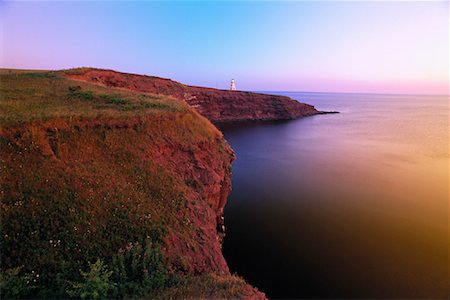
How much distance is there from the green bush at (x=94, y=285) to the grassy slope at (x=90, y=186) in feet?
2.27

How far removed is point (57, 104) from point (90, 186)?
6.82 metres

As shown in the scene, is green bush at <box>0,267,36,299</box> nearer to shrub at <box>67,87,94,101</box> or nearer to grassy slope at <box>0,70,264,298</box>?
grassy slope at <box>0,70,264,298</box>

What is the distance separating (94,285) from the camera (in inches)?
217

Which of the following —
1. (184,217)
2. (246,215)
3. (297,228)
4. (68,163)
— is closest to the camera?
(68,163)

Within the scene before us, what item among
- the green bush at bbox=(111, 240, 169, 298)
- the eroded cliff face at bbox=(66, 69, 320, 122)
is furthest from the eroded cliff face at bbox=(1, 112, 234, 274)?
the eroded cliff face at bbox=(66, 69, 320, 122)

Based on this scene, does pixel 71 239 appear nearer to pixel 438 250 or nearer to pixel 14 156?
pixel 14 156

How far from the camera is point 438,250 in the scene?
13633 millimetres

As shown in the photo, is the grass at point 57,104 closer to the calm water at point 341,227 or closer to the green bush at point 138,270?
the green bush at point 138,270

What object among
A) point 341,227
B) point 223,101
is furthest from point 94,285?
point 223,101

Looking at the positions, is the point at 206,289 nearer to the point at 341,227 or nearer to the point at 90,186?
the point at 90,186

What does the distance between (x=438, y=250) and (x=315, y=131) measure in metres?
45.0

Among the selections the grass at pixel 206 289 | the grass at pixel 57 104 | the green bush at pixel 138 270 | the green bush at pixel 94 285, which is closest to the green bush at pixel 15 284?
the green bush at pixel 94 285

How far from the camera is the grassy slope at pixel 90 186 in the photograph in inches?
254

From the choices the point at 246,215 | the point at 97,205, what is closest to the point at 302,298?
the point at 246,215
